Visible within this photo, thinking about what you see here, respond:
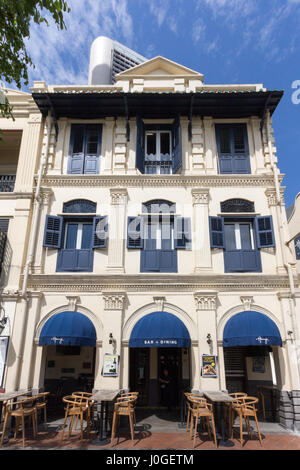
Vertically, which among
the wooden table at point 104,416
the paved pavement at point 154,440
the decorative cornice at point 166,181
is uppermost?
the decorative cornice at point 166,181

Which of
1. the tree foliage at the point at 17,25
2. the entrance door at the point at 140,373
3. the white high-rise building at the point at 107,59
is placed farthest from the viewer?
the white high-rise building at the point at 107,59

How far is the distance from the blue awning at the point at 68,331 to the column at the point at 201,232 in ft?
15.2

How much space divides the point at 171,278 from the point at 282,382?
5272 mm

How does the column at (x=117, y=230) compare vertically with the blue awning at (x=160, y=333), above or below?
above

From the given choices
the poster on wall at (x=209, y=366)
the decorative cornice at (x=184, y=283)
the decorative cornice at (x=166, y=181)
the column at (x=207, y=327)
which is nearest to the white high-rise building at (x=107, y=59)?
the decorative cornice at (x=166, y=181)

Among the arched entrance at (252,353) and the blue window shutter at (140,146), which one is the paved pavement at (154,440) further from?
the blue window shutter at (140,146)

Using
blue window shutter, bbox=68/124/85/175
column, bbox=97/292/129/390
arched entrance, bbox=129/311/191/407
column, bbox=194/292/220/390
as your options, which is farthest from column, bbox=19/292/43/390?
column, bbox=194/292/220/390

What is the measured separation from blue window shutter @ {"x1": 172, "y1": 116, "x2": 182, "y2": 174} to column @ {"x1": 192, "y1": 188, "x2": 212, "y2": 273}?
55.0 inches

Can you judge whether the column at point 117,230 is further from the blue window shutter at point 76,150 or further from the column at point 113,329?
the blue window shutter at point 76,150

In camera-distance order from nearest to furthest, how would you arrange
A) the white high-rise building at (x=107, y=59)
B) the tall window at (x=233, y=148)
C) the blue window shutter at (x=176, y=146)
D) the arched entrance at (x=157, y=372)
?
the arched entrance at (x=157, y=372) < the blue window shutter at (x=176, y=146) < the tall window at (x=233, y=148) < the white high-rise building at (x=107, y=59)

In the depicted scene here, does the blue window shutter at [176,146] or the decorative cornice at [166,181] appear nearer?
the decorative cornice at [166,181]

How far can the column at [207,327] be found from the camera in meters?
9.87
